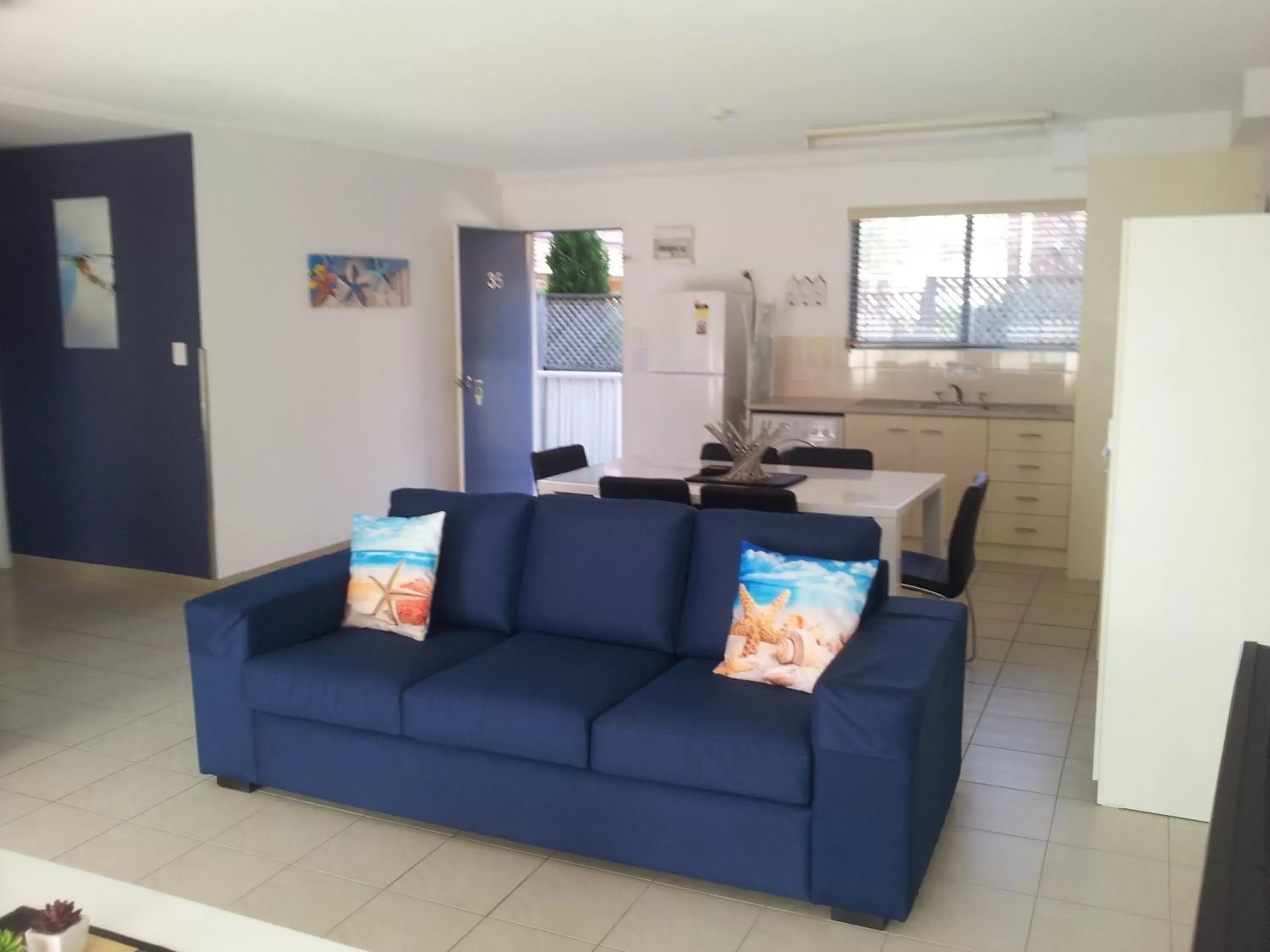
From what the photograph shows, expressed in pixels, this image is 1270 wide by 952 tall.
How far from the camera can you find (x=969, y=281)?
6988 millimetres

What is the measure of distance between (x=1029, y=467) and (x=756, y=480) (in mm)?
2557

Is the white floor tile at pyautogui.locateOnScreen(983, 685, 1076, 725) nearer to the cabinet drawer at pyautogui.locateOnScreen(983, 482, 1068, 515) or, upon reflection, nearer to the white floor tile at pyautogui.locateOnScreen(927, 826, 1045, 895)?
the white floor tile at pyautogui.locateOnScreen(927, 826, 1045, 895)

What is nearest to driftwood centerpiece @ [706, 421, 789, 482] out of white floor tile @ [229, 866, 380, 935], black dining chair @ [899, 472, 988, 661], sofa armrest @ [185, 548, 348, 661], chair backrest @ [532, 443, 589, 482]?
black dining chair @ [899, 472, 988, 661]

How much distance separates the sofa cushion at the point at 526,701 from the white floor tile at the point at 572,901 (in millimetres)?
312

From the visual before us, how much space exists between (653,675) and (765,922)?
81 centimetres

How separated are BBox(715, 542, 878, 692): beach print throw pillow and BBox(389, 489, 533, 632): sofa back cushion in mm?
870

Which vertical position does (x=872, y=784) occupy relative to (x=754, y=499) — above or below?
below

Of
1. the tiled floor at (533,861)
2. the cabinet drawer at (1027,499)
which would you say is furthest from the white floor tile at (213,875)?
the cabinet drawer at (1027,499)

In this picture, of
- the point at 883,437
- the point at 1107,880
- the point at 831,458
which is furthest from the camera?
the point at 883,437

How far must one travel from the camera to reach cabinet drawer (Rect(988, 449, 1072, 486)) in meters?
6.29

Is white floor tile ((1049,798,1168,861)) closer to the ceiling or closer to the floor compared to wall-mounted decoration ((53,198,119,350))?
closer to the floor

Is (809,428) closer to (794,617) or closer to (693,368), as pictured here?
(693,368)

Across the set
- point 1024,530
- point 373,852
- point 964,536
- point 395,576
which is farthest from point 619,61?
point 1024,530

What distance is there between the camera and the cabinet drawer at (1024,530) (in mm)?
6410
